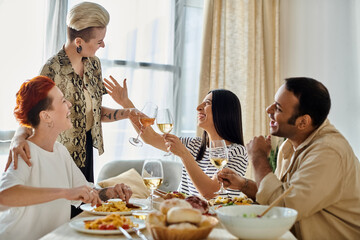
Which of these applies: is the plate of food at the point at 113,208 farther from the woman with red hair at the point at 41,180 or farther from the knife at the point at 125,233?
the knife at the point at 125,233

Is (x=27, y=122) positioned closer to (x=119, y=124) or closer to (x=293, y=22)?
(x=119, y=124)

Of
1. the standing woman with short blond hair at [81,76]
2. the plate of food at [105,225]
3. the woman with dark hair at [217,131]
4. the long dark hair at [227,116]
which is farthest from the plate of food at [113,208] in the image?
the long dark hair at [227,116]

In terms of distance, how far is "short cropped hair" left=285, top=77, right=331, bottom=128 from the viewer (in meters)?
1.59

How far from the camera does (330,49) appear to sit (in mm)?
3859

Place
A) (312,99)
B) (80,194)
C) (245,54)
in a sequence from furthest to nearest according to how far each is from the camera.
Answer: (245,54) < (312,99) < (80,194)

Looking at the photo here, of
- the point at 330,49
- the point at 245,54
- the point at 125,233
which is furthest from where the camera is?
the point at 245,54

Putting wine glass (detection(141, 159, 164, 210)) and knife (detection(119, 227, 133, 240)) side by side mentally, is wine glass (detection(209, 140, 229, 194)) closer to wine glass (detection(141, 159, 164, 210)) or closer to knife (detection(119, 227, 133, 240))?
wine glass (detection(141, 159, 164, 210))

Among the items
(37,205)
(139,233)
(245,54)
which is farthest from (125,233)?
(245,54)

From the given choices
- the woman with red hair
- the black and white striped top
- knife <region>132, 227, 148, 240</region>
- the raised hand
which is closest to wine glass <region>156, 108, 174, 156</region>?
the woman with red hair

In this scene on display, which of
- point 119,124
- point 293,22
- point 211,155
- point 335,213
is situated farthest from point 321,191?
point 293,22

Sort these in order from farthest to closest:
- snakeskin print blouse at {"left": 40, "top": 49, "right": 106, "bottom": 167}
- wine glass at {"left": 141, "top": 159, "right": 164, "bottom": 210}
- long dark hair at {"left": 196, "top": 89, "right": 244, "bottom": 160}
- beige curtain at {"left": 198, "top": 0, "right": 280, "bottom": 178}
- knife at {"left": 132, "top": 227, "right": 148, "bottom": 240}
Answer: beige curtain at {"left": 198, "top": 0, "right": 280, "bottom": 178} < long dark hair at {"left": 196, "top": 89, "right": 244, "bottom": 160} < snakeskin print blouse at {"left": 40, "top": 49, "right": 106, "bottom": 167} < wine glass at {"left": 141, "top": 159, "right": 164, "bottom": 210} < knife at {"left": 132, "top": 227, "right": 148, "bottom": 240}

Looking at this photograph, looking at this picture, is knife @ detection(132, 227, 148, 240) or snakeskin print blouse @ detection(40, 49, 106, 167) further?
snakeskin print blouse @ detection(40, 49, 106, 167)

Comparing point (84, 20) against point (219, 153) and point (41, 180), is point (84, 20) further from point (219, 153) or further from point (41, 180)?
point (219, 153)

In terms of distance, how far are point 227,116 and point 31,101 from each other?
47.7 inches
